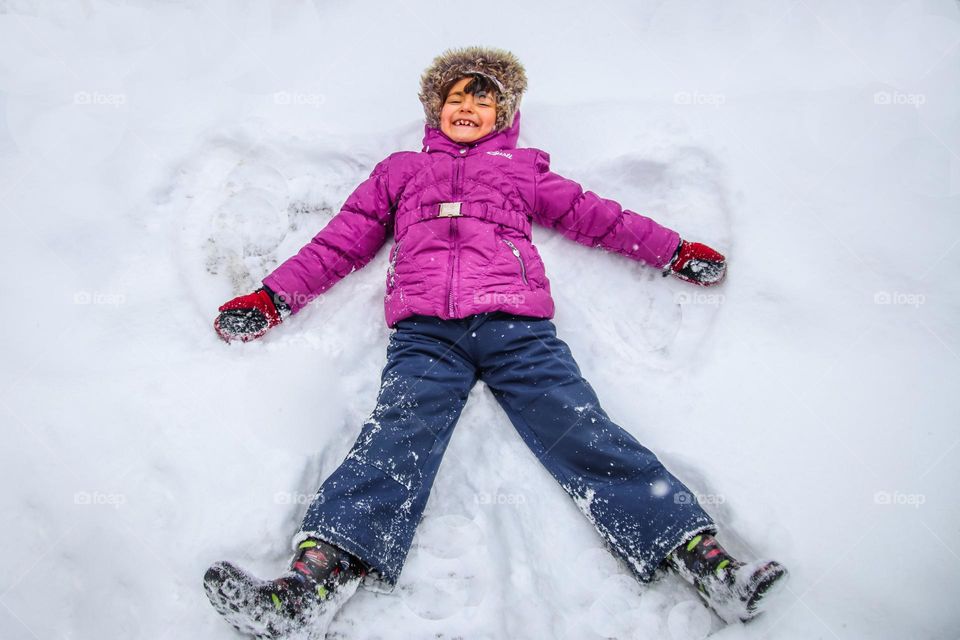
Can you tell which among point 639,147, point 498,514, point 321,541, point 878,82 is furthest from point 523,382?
point 878,82

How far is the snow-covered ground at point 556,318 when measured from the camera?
1.76m

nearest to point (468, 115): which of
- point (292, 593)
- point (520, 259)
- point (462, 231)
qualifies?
point (462, 231)

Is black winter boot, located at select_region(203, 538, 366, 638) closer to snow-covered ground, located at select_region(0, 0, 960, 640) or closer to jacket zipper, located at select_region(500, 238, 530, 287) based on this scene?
snow-covered ground, located at select_region(0, 0, 960, 640)

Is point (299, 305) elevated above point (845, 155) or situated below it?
below

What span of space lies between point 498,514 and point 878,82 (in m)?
2.40

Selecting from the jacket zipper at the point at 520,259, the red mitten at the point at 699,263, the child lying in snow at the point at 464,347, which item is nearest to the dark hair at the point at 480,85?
the child lying in snow at the point at 464,347

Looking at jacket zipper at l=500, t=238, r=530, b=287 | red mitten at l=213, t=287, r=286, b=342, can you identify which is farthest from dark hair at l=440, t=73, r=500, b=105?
red mitten at l=213, t=287, r=286, b=342

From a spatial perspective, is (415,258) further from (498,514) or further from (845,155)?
(845,155)

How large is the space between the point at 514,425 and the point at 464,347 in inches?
13.4

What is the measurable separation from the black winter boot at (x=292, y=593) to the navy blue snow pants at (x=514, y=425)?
0.06 m

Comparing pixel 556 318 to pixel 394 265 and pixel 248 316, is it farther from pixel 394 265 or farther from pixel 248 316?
pixel 248 316

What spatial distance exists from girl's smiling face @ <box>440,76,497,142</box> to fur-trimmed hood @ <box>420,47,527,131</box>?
0.05m

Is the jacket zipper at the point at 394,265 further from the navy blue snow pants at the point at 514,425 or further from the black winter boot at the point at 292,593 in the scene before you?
the black winter boot at the point at 292,593

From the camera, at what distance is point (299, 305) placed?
7.18ft
